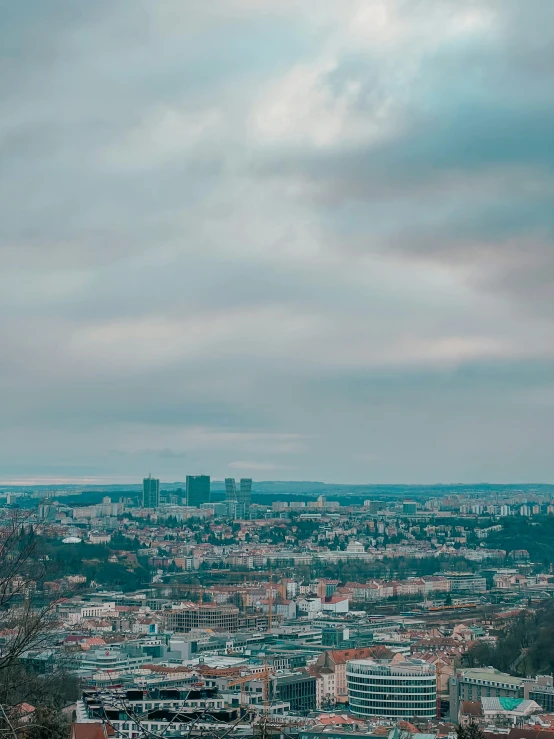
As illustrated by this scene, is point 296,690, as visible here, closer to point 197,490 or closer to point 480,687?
point 480,687

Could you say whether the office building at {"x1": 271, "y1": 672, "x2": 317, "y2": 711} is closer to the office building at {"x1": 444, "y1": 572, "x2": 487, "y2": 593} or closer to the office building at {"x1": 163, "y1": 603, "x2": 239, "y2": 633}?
the office building at {"x1": 163, "y1": 603, "x2": 239, "y2": 633}

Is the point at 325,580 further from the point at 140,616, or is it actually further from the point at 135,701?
the point at 135,701

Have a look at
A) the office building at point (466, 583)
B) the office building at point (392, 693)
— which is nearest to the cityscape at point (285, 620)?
the office building at point (392, 693)

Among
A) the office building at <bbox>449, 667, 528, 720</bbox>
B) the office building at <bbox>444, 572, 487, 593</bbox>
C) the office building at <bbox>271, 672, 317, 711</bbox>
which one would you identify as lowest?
the office building at <bbox>271, 672, 317, 711</bbox>

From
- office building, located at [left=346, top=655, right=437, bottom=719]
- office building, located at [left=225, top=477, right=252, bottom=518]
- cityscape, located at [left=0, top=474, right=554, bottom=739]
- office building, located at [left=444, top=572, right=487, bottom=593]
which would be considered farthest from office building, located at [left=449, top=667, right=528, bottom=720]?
office building, located at [left=225, top=477, right=252, bottom=518]

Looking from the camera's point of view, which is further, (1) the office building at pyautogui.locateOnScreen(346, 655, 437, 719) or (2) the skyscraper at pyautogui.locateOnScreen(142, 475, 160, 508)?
(2) the skyscraper at pyautogui.locateOnScreen(142, 475, 160, 508)

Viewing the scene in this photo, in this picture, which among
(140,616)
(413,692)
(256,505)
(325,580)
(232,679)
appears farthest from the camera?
(256,505)

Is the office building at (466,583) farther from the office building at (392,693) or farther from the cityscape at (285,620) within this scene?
the office building at (392,693)

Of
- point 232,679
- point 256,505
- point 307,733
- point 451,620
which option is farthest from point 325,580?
point 256,505
